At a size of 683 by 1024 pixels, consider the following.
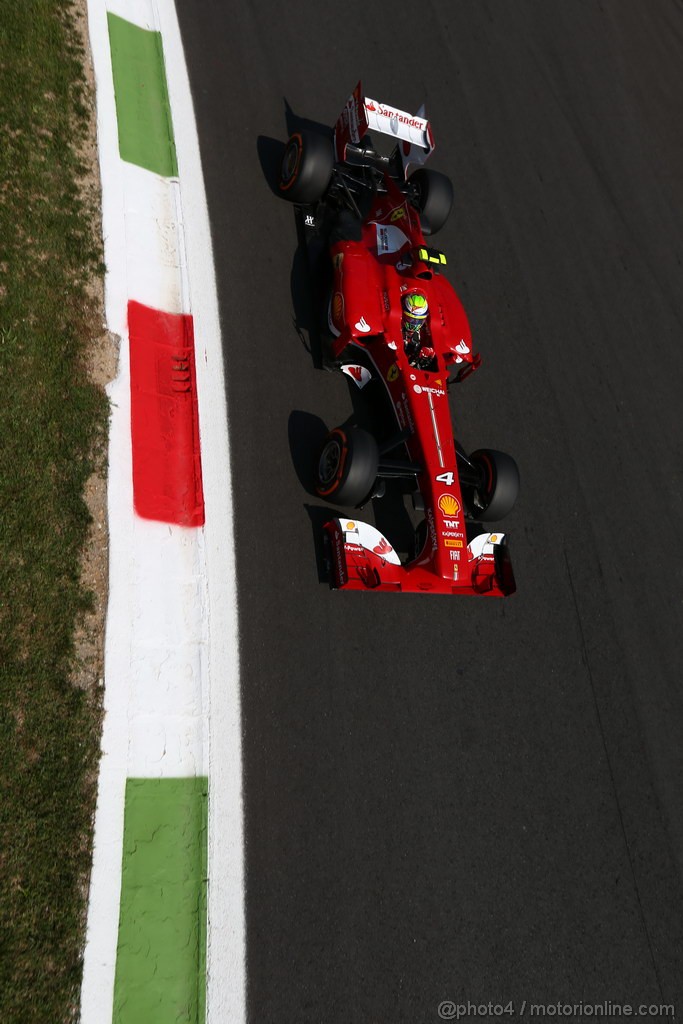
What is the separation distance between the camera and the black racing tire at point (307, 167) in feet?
23.0

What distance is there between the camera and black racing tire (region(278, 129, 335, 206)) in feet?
23.0

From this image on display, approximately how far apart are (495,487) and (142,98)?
534cm

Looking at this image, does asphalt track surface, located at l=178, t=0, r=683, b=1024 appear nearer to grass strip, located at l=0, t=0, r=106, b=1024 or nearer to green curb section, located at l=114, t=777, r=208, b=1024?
green curb section, located at l=114, t=777, r=208, b=1024

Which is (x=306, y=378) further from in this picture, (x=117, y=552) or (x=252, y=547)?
(x=117, y=552)

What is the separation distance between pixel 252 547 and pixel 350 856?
2.48 metres

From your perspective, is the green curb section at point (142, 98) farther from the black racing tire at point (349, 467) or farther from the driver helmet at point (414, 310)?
the black racing tire at point (349, 467)

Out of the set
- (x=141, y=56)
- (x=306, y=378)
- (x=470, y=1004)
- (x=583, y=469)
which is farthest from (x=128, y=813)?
(x=141, y=56)

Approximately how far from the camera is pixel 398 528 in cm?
656

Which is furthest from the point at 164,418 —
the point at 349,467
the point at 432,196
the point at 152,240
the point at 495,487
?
the point at 432,196

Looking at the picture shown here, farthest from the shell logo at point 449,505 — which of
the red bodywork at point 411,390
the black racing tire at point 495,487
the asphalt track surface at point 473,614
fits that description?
the asphalt track surface at point 473,614

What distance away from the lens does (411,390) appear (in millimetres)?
6352

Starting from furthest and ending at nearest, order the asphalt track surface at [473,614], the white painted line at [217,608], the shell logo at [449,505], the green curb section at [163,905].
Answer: the shell logo at [449,505]
the asphalt track surface at [473,614]
the white painted line at [217,608]
the green curb section at [163,905]

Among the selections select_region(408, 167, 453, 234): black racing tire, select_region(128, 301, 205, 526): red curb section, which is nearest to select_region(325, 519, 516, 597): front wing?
select_region(128, 301, 205, 526): red curb section

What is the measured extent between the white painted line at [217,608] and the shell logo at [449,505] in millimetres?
1796
